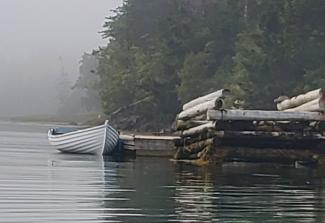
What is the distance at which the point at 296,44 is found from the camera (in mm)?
51781

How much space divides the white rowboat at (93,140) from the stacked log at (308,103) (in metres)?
8.33

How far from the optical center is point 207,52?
220 feet

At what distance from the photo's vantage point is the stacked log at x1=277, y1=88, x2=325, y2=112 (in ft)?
98.7

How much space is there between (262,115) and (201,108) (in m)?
3.31

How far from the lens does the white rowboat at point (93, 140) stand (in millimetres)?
39250

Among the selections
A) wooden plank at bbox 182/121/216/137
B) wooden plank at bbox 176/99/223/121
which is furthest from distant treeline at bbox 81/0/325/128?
wooden plank at bbox 182/121/216/137

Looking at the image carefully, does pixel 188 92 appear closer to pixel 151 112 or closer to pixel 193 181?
pixel 151 112

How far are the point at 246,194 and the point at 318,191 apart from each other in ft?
6.95

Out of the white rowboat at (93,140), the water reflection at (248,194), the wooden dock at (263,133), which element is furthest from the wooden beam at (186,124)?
the white rowboat at (93,140)

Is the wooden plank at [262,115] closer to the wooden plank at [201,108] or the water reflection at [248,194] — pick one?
the wooden plank at [201,108]

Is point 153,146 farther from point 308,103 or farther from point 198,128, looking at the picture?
point 308,103

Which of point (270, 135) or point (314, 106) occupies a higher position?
point (314, 106)

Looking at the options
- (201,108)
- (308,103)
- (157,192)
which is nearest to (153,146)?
(201,108)

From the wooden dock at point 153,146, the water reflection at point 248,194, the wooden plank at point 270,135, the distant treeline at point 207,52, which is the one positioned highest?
the distant treeline at point 207,52
